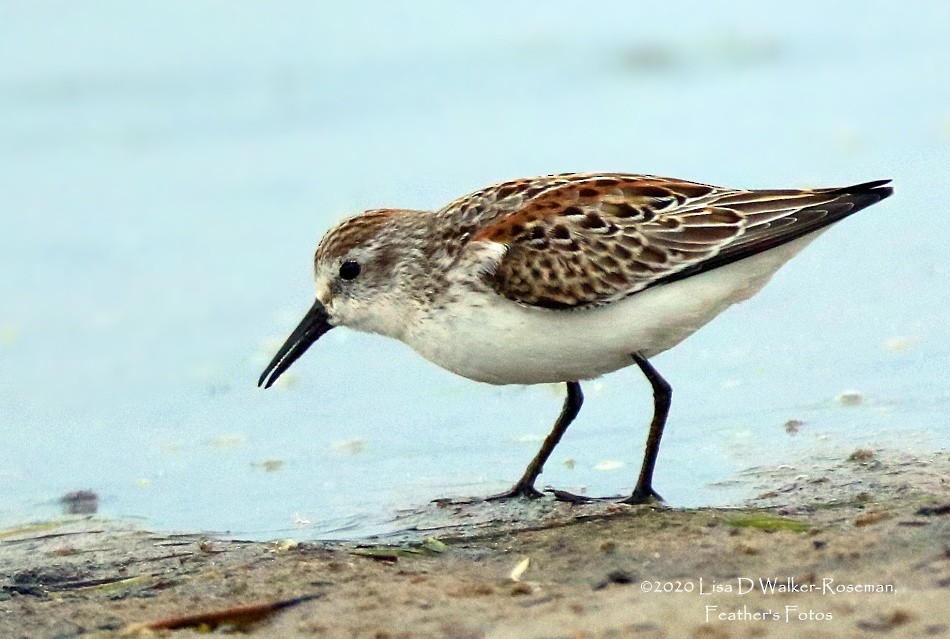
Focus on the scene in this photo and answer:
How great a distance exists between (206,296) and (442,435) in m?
3.33

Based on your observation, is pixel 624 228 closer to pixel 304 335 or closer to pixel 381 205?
pixel 304 335

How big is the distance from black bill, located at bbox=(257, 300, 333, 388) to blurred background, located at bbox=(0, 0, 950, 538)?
542mm

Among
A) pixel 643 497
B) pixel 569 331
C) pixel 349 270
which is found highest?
pixel 349 270

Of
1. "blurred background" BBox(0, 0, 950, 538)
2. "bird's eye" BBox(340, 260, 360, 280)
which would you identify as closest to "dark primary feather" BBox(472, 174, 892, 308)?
"bird's eye" BBox(340, 260, 360, 280)

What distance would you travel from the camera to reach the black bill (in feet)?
24.6

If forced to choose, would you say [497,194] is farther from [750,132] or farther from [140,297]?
[750,132]

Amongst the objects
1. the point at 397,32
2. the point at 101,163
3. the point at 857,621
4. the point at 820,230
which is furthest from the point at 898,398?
the point at 397,32

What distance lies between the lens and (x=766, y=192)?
703cm

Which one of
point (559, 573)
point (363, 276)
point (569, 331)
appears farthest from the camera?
point (363, 276)

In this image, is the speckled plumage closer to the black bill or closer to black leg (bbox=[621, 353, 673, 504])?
black leg (bbox=[621, 353, 673, 504])

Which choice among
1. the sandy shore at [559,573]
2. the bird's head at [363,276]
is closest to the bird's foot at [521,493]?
the sandy shore at [559,573]

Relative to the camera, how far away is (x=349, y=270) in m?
7.29

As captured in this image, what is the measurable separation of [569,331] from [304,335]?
158 cm

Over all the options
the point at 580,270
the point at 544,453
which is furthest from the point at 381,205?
the point at 580,270
